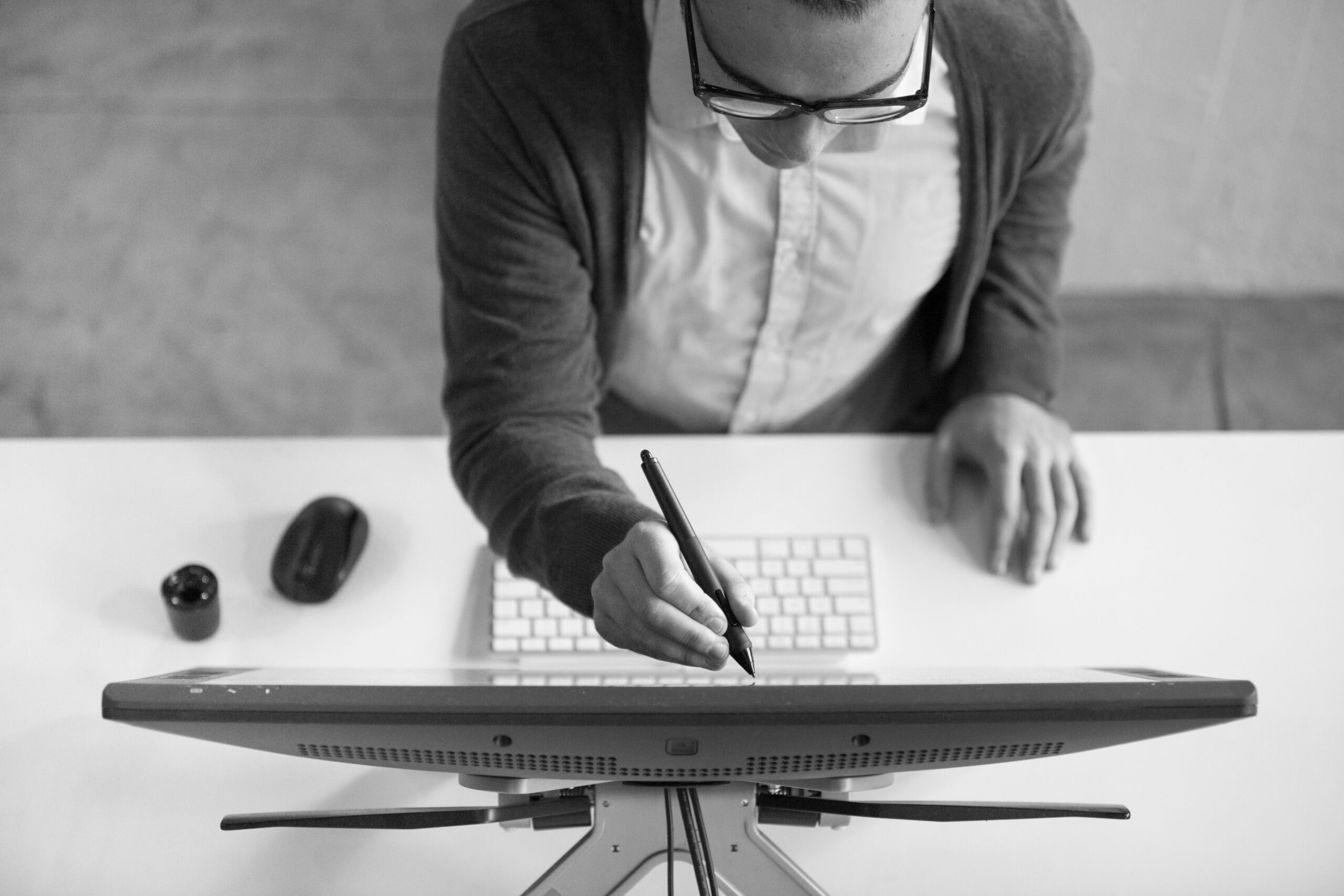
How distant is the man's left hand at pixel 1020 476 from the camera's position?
1.08 metres

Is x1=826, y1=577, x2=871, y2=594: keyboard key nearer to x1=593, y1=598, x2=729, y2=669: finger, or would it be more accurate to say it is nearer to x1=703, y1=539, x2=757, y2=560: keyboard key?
x1=703, y1=539, x2=757, y2=560: keyboard key

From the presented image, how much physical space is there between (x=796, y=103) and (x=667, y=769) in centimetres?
46

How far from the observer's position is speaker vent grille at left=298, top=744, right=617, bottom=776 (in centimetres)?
68

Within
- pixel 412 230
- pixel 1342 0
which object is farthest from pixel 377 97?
pixel 1342 0

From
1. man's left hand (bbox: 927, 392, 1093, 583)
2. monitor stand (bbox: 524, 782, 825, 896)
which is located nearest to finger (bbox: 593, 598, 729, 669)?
monitor stand (bbox: 524, 782, 825, 896)

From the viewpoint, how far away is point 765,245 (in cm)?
107

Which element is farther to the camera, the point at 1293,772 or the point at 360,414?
the point at 360,414

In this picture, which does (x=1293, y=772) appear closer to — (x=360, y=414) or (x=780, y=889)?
(x=780, y=889)

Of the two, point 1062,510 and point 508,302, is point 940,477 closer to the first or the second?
point 1062,510

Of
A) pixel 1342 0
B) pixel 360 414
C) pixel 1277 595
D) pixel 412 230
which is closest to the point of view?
pixel 1277 595

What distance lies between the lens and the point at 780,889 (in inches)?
31.2

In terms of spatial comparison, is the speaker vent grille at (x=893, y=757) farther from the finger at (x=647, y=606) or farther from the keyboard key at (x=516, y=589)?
the keyboard key at (x=516, y=589)

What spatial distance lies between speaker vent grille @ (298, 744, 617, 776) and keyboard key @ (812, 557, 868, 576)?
40 cm

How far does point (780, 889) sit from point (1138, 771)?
37 centimetres
